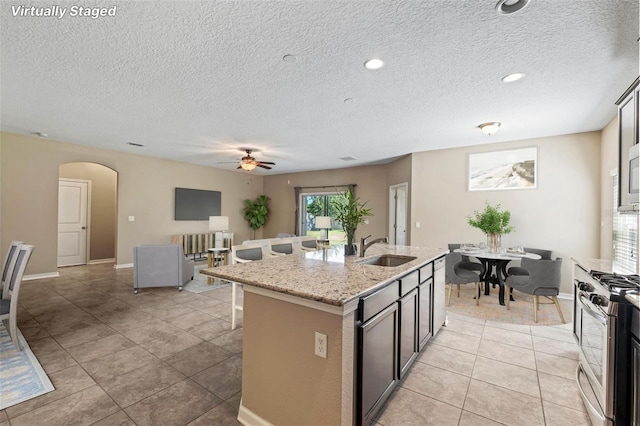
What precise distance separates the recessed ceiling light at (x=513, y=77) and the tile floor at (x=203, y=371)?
8.81 ft

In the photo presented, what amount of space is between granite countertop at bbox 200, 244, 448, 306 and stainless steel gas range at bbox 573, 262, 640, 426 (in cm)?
111

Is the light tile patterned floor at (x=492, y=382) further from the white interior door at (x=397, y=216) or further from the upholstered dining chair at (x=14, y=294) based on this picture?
the white interior door at (x=397, y=216)

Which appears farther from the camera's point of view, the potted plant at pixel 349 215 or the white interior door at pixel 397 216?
the white interior door at pixel 397 216

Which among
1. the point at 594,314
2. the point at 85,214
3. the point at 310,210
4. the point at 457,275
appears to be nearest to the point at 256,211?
the point at 310,210

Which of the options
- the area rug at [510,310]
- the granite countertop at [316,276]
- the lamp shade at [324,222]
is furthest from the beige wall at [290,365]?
the lamp shade at [324,222]

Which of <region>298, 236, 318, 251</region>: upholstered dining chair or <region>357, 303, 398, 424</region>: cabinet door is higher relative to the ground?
<region>298, 236, 318, 251</region>: upholstered dining chair

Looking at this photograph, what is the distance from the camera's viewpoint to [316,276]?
185 cm

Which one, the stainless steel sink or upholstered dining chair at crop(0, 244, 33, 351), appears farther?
the stainless steel sink

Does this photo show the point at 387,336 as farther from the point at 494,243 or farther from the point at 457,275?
the point at 494,243

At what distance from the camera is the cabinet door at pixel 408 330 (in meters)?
2.09

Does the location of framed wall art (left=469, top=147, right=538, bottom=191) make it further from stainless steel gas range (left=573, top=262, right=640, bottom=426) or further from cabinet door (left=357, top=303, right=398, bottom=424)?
cabinet door (left=357, top=303, right=398, bottom=424)

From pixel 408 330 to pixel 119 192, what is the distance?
682 cm

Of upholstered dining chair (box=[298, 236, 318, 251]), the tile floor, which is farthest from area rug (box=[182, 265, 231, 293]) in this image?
upholstered dining chair (box=[298, 236, 318, 251])

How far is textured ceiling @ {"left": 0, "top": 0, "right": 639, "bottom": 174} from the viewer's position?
6.24 feet
